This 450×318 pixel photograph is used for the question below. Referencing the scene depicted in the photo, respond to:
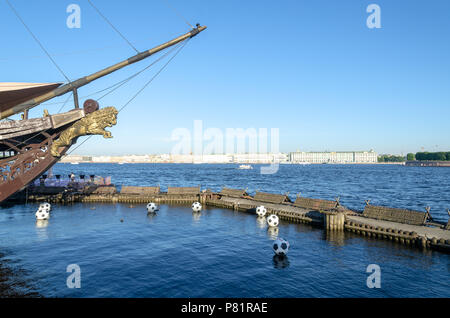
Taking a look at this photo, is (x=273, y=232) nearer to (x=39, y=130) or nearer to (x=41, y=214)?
(x=39, y=130)

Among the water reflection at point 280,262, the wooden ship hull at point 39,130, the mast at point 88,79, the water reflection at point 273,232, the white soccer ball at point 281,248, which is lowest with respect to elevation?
the water reflection at point 273,232

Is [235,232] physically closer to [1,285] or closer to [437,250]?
[437,250]

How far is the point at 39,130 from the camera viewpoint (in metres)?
20.4

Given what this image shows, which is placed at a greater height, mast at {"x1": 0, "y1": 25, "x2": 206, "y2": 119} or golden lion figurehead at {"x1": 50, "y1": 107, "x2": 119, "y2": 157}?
mast at {"x1": 0, "y1": 25, "x2": 206, "y2": 119}

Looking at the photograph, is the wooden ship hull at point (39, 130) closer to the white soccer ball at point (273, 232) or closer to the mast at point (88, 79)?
the mast at point (88, 79)

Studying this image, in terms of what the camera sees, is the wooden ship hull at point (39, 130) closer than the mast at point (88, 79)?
Yes

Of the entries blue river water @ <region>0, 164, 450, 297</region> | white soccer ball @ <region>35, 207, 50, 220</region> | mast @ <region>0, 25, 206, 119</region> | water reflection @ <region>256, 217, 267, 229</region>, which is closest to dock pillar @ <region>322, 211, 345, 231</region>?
blue river water @ <region>0, 164, 450, 297</region>

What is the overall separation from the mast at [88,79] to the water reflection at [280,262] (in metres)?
19.7

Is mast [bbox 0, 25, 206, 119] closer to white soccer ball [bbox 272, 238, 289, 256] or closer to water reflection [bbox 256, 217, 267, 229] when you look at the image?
white soccer ball [bbox 272, 238, 289, 256]

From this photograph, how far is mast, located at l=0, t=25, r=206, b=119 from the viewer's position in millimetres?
20797

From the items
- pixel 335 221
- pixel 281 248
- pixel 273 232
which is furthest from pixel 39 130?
pixel 335 221

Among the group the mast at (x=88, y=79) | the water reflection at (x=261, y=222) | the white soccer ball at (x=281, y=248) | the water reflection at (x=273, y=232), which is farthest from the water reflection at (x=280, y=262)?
the mast at (x=88, y=79)

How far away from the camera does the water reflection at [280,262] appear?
815 inches

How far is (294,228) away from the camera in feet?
107
